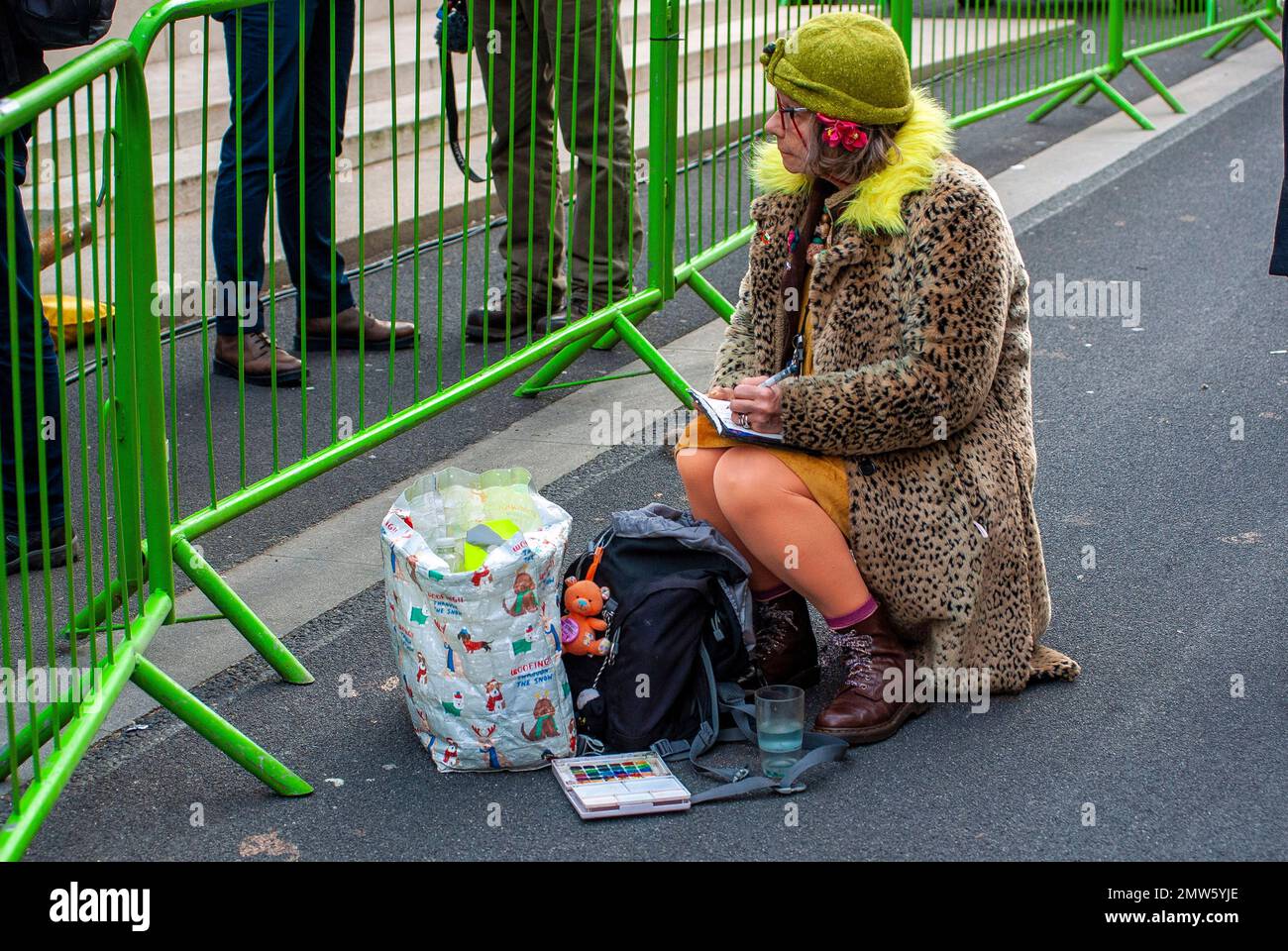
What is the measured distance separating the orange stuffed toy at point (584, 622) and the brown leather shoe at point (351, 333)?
2368 millimetres

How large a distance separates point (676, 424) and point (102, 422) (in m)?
2.45

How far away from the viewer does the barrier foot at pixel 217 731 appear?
297 cm

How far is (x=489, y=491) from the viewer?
3.34 m

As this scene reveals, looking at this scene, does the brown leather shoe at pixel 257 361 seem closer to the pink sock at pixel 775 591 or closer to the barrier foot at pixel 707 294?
the barrier foot at pixel 707 294

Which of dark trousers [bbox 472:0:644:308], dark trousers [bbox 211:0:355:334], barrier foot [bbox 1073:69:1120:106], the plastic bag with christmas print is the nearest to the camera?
the plastic bag with christmas print

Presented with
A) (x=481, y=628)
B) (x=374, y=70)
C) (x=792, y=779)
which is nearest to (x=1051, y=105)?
(x=374, y=70)

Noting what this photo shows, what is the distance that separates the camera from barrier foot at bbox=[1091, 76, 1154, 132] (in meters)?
9.15

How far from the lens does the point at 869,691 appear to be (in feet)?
11.0

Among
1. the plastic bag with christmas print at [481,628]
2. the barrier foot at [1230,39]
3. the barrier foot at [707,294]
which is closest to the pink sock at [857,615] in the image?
the plastic bag with christmas print at [481,628]

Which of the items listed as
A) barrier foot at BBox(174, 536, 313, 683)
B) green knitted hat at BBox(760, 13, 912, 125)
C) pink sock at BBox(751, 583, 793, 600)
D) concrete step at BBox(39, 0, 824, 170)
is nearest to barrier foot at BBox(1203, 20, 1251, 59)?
concrete step at BBox(39, 0, 824, 170)

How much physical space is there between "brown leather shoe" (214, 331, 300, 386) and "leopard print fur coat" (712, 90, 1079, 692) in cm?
218

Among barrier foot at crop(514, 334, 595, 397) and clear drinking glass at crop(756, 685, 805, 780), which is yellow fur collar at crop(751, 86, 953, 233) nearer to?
clear drinking glass at crop(756, 685, 805, 780)
